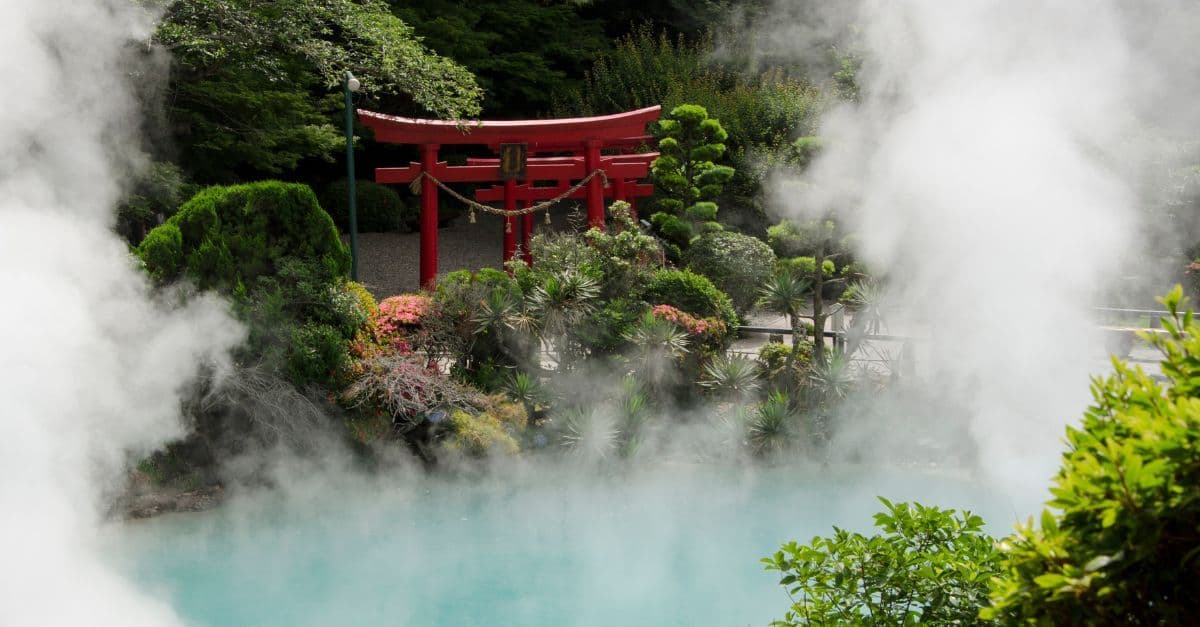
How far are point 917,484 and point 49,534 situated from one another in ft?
25.7

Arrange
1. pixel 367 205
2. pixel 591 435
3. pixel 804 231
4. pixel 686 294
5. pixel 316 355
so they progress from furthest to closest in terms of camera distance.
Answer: pixel 367 205 < pixel 686 294 < pixel 804 231 < pixel 591 435 < pixel 316 355

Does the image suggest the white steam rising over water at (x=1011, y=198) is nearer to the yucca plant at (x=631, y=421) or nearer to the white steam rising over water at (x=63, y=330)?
the yucca plant at (x=631, y=421)

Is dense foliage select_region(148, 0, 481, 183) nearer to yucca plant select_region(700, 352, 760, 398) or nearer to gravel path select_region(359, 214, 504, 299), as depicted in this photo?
gravel path select_region(359, 214, 504, 299)

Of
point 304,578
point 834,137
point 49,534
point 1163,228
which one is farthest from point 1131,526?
point 1163,228

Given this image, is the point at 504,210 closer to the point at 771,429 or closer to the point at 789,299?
the point at 789,299

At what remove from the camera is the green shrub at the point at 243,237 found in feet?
33.8

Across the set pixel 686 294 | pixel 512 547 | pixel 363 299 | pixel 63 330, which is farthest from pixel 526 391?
pixel 63 330

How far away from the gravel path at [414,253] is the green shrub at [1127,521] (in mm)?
16738

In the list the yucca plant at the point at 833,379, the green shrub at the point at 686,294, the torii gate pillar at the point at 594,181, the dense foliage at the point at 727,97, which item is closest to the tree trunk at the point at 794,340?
the yucca plant at the point at 833,379

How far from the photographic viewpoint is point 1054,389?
10617 mm

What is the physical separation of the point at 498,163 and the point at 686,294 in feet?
16.5

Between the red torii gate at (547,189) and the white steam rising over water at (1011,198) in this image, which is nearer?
the white steam rising over water at (1011,198)

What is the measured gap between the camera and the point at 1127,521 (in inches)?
86.7

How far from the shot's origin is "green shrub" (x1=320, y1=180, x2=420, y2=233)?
20391 mm
